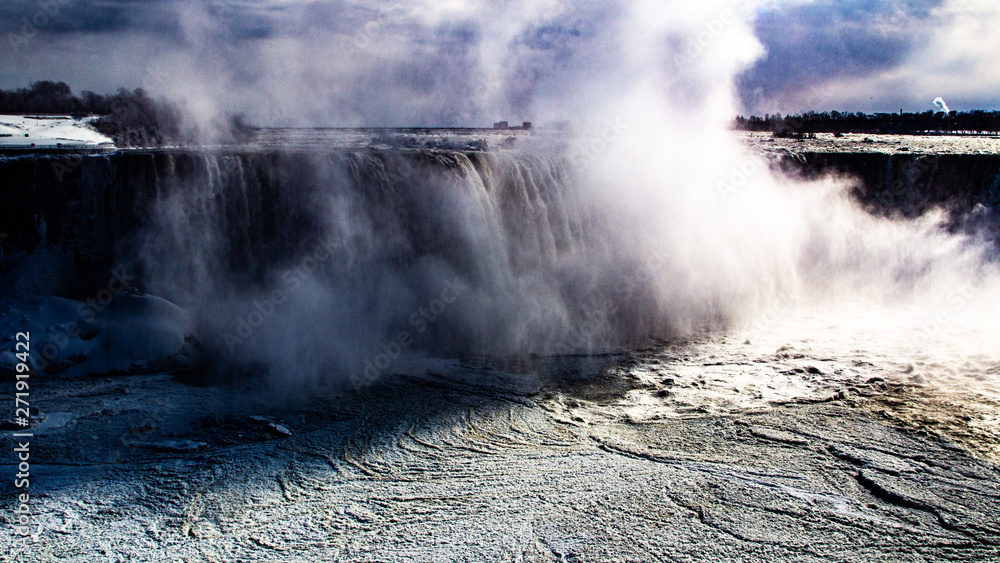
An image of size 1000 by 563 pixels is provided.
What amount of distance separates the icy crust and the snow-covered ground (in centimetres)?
271

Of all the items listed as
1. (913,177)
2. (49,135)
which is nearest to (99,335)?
(49,135)

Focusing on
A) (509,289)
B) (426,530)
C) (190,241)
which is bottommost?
(426,530)

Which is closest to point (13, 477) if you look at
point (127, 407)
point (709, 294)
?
point (127, 407)

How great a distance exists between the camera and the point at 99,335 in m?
9.05

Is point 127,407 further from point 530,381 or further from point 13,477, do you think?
point 530,381

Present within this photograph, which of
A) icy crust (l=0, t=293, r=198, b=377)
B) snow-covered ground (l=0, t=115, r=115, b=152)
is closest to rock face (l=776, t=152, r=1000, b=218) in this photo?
icy crust (l=0, t=293, r=198, b=377)

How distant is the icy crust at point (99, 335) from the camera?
346 inches

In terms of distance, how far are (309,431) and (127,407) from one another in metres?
2.22

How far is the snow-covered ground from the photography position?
35.6 feet

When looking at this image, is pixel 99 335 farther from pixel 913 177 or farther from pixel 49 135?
pixel 913 177

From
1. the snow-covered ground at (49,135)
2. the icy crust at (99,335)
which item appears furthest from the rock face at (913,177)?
the snow-covered ground at (49,135)

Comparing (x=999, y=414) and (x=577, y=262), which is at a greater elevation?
(x=577, y=262)

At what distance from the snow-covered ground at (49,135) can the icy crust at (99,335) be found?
2710 mm

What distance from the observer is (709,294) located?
13180mm
